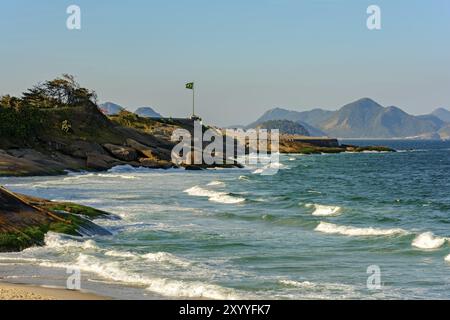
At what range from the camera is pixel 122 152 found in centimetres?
9775

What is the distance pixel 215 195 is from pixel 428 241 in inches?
1075

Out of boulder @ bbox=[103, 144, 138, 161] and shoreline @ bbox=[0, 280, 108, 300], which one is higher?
shoreline @ bbox=[0, 280, 108, 300]

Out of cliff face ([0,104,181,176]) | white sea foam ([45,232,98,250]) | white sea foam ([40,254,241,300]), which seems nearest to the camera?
white sea foam ([40,254,241,300])

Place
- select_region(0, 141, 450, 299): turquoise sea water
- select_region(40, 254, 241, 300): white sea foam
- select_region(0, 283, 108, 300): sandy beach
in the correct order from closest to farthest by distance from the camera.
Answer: select_region(0, 283, 108, 300): sandy beach, select_region(40, 254, 241, 300): white sea foam, select_region(0, 141, 450, 299): turquoise sea water

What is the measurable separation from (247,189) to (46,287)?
47.1 meters

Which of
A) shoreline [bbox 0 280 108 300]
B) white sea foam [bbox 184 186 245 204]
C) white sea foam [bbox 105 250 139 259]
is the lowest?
white sea foam [bbox 184 186 245 204]

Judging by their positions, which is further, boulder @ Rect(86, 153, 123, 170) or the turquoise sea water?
boulder @ Rect(86, 153, 123, 170)

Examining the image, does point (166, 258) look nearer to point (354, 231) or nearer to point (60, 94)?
point (354, 231)

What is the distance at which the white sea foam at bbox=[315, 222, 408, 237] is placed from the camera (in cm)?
3478

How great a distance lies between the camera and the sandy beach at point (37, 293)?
58.7 ft

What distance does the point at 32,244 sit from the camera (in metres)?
27.7

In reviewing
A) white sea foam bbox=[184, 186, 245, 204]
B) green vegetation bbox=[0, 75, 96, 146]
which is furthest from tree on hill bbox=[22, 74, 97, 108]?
white sea foam bbox=[184, 186, 245, 204]

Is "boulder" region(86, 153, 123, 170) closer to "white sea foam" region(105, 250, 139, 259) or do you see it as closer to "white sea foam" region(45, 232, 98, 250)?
"white sea foam" region(45, 232, 98, 250)

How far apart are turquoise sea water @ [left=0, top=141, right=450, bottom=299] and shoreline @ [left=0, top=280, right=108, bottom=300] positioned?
106 cm
